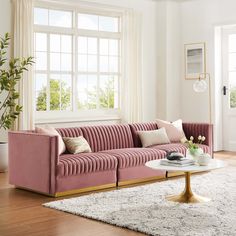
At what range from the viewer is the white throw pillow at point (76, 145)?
254 inches

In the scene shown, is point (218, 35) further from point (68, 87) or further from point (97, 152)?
point (97, 152)

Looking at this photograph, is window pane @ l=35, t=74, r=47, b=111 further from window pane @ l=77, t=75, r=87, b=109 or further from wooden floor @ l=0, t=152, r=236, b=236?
wooden floor @ l=0, t=152, r=236, b=236

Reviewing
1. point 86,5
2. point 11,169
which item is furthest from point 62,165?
point 86,5

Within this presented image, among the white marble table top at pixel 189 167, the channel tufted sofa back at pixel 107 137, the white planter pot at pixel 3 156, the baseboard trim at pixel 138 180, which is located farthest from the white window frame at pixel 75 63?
the white marble table top at pixel 189 167

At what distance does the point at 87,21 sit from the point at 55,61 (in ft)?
3.35

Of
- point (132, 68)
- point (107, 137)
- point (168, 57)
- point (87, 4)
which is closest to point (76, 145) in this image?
point (107, 137)

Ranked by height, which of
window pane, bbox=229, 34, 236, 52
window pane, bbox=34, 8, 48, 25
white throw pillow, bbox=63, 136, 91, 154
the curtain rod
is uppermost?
the curtain rod

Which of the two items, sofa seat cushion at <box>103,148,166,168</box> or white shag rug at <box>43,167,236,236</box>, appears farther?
sofa seat cushion at <box>103,148,166,168</box>

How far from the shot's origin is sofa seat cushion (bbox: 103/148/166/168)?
6.45 m

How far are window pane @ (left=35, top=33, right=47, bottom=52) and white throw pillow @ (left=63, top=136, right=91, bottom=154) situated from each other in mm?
2452

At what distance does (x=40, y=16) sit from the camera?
27.7 ft

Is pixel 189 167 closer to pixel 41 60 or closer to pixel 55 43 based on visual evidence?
pixel 41 60

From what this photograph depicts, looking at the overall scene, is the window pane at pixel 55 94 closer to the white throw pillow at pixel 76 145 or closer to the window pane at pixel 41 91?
the window pane at pixel 41 91

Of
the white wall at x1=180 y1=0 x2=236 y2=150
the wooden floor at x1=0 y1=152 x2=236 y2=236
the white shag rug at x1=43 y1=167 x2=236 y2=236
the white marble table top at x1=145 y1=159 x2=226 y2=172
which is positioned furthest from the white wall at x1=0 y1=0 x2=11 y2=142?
the white wall at x1=180 y1=0 x2=236 y2=150
